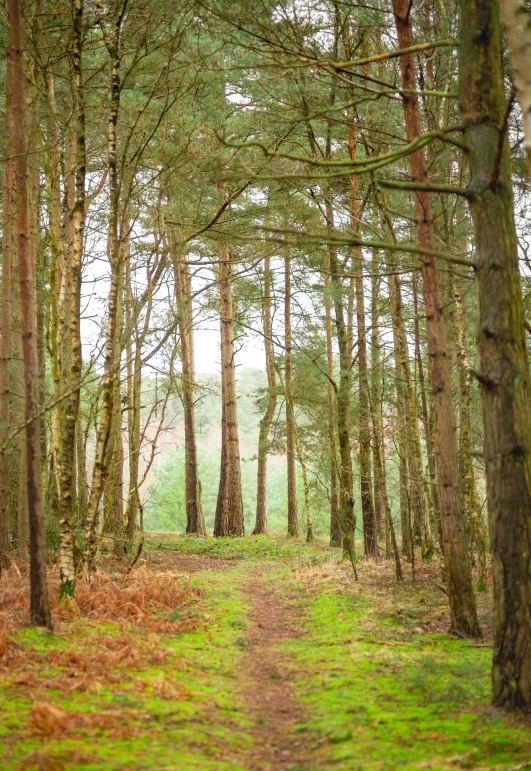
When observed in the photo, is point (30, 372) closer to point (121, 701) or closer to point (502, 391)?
point (121, 701)

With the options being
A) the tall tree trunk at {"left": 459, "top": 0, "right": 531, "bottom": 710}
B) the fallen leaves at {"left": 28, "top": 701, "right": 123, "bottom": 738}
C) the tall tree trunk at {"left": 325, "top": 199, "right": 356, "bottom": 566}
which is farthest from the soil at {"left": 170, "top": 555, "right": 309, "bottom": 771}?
the tall tree trunk at {"left": 325, "top": 199, "right": 356, "bottom": 566}

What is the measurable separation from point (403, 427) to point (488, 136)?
7784 millimetres

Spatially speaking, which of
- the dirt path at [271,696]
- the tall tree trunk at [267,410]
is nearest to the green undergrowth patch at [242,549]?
the tall tree trunk at [267,410]

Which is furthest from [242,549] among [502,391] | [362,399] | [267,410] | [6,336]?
[502,391]

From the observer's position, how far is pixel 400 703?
4711mm

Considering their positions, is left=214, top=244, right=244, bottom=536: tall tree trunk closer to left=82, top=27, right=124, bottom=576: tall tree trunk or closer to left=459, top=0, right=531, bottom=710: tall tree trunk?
left=82, top=27, right=124, bottom=576: tall tree trunk

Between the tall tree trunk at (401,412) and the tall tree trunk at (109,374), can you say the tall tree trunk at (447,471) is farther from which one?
the tall tree trunk at (401,412)

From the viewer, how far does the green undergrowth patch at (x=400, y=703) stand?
3.79 m

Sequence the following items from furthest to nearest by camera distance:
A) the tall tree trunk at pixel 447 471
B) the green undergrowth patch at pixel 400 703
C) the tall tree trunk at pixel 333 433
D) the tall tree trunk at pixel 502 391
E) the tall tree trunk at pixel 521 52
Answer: the tall tree trunk at pixel 333 433, the tall tree trunk at pixel 447 471, the tall tree trunk at pixel 502 391, the green undergrowth patch at pixel 400 703, the tall tree trunk at pixel 521 52

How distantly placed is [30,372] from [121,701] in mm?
3377

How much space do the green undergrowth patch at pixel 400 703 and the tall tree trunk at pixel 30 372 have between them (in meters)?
2.61

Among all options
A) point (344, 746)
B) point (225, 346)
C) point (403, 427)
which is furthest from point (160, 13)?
point (225, 346)

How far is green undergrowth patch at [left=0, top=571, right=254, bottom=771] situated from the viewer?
3512mm

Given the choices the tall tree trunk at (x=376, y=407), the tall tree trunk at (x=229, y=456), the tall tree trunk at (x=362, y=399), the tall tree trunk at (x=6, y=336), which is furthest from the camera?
the tall tree trunk at (x=229, y=456)
